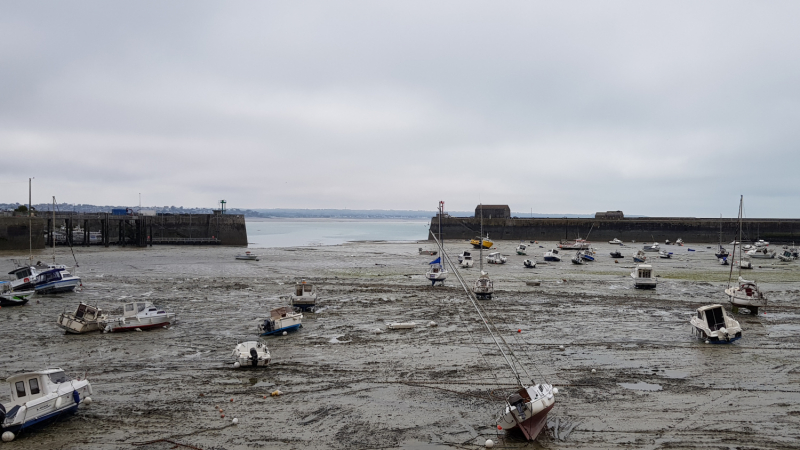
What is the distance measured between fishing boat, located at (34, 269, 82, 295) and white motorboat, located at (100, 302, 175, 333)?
45.6 feet

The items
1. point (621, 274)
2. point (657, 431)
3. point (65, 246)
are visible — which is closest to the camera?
point (657, 431)

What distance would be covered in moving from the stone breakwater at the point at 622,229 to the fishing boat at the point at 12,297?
73914 millimetres

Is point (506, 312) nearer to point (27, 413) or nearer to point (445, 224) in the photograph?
point (27, 413)

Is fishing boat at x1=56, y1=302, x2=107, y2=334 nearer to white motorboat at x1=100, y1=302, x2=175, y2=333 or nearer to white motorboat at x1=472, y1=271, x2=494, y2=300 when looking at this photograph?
white motorboat at x1=100, y1=302, x2=175, y2=333

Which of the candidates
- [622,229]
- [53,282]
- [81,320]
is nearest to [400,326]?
[81,320]

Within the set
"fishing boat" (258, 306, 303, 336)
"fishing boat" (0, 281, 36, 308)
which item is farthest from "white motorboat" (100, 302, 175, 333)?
"fishing boat" (0, 281, 36, 308)

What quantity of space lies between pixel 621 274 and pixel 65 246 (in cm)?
6983

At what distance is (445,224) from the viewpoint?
10475 centimetres

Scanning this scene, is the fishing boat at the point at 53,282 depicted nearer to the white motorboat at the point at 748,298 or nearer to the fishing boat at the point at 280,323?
the fishing boat at the point at 280,323

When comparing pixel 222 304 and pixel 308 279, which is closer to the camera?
pixel 222 304

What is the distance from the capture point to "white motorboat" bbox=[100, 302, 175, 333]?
82.9ft

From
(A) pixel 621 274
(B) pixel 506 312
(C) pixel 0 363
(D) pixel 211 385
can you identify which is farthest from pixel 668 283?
(C) pixel 0 363

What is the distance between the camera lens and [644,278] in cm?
3972

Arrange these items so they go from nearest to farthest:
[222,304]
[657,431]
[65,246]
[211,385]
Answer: [657,431] < [211,385] < [222,304] < [65,246]
